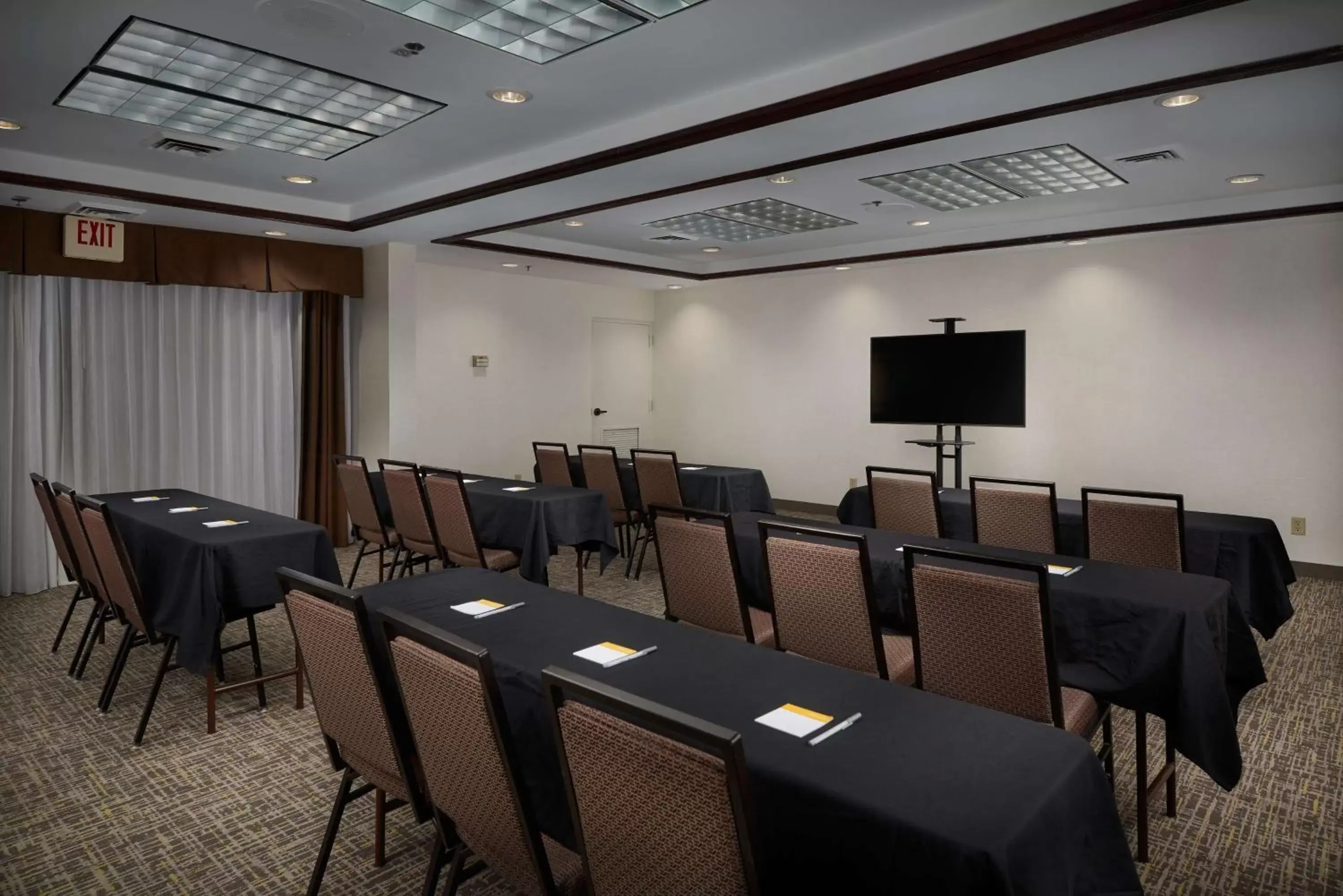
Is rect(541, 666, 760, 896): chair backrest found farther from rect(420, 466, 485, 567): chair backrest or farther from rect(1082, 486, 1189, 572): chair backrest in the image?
rect(420, 466, 485, 567): chair backrest

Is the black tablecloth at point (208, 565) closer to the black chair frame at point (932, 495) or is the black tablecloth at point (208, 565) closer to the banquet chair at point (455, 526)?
the banquet chair at point (455, 526)

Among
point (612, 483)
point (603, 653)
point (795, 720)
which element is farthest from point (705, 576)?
point (612, 483)

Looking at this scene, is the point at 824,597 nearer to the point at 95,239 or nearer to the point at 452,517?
the point at 452,517

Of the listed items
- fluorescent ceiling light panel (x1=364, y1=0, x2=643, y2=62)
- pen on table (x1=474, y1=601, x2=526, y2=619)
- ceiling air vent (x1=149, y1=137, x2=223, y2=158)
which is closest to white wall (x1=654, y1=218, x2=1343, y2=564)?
fluorescent ceiling light panel (x1=364, y1=0, x2=643, y2=62)

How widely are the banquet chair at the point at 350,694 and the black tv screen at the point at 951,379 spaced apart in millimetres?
5829

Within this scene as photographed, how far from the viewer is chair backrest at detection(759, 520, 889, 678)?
262 centimetres

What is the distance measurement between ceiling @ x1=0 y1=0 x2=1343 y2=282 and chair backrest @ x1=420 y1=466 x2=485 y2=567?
182 cm

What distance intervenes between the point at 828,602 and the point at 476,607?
1168 millimetres

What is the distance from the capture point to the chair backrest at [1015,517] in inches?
159

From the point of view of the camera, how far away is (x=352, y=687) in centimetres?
193

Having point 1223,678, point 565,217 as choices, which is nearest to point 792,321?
point 565,217

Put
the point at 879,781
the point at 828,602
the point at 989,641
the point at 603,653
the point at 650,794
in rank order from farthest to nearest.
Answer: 1. the point at 828,602
2. the point at 989,641
3. the point at 603,653
4. the point at 879,781
5. the point at 650,794

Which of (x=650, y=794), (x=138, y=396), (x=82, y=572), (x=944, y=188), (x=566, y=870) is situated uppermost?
(x=944, y=188)

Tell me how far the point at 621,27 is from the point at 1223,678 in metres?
3.05
